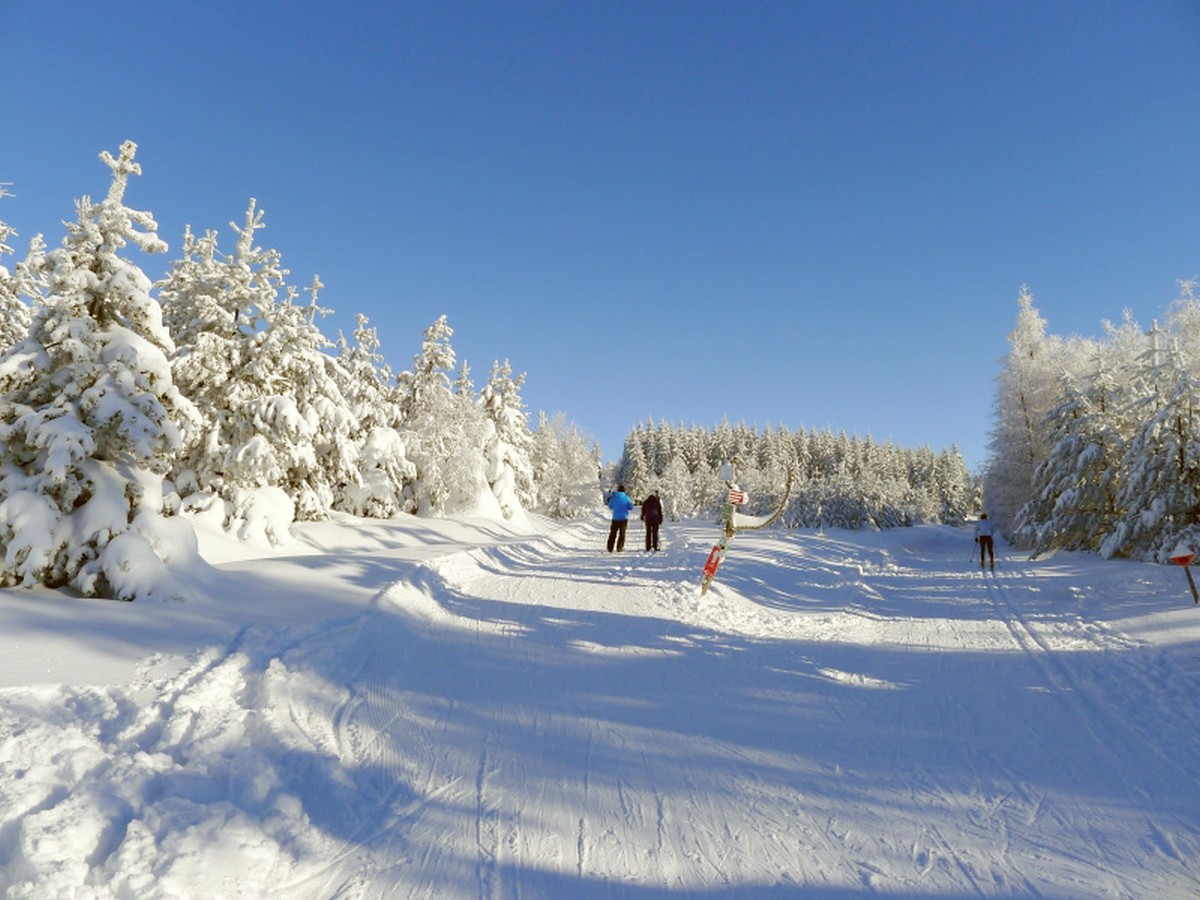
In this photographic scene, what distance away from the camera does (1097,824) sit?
4.04 m

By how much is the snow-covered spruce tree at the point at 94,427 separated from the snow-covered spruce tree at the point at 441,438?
22.1m

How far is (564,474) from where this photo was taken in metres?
64.6

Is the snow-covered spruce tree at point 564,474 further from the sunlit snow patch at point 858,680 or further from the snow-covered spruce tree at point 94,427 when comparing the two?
the sunlit snow patch at point 858,680

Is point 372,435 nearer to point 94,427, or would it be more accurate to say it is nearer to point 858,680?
point 94,427

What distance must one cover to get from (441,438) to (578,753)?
29867mm

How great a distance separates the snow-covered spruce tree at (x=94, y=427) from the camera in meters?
9.01

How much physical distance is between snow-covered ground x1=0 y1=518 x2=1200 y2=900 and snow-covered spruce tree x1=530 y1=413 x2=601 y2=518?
A: 2059 inches

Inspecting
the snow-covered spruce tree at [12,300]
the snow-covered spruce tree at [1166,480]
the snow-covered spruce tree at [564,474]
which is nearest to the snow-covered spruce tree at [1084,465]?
the snow-covered spruce tree at [1166,480]

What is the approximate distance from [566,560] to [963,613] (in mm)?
10561

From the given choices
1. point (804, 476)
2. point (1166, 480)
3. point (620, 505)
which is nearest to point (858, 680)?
point (620, 505)

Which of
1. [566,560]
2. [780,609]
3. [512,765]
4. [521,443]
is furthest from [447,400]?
[512,765]

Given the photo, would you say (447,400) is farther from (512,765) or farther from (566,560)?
(512,765)

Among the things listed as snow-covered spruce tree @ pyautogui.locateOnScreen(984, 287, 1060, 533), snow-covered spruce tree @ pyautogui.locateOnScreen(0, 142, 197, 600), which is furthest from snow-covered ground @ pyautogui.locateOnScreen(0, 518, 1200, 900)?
snow-covered spruce tree @ pyautogui.locateOnScreen(984, 287, 1060, 533)

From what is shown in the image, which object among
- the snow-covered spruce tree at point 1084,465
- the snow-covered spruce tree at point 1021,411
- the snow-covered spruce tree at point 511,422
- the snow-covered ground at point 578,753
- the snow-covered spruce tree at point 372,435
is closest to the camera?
the snow-covered ground at point 578,753
